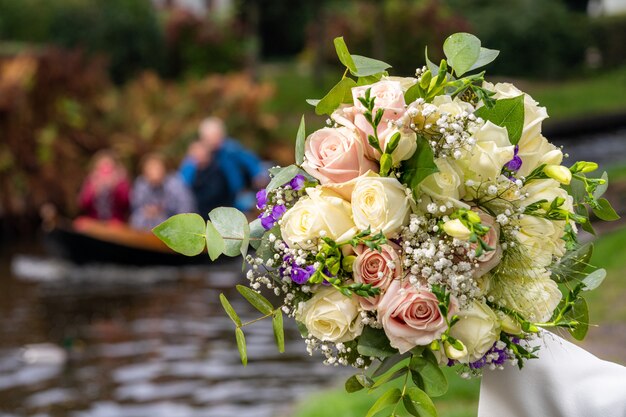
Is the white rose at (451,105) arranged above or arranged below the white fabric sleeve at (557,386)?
above

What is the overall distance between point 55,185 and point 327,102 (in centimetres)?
2055

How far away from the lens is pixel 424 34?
115 feet

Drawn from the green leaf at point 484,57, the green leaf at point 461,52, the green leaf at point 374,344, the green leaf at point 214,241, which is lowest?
the green leaf at point 374,344

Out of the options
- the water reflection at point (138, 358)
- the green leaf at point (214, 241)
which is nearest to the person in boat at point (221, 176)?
the water reflection at point (138, 358)

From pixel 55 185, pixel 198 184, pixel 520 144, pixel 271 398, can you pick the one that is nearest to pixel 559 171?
pixel 520 144

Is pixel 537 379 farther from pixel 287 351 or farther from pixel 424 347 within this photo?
pixel 287 351

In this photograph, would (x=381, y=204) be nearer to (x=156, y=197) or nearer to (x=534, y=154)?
(x=534, y=154)

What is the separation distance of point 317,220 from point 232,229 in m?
0.22

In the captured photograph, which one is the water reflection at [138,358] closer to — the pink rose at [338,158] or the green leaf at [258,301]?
the green leaf at [258,301]

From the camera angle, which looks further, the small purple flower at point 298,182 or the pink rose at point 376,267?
the small purple flower at point 298,182

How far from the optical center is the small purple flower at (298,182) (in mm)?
2650

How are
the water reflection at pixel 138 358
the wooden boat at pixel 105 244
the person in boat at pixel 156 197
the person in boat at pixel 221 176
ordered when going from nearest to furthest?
the water reflection at pixel 138 358, the person in boat at pixel 156 197, the person in boat at pixel 221 176, the wooden boat at pixel 105 244

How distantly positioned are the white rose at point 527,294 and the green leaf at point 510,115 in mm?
284

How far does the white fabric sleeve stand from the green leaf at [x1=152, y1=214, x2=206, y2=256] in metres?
0.66
